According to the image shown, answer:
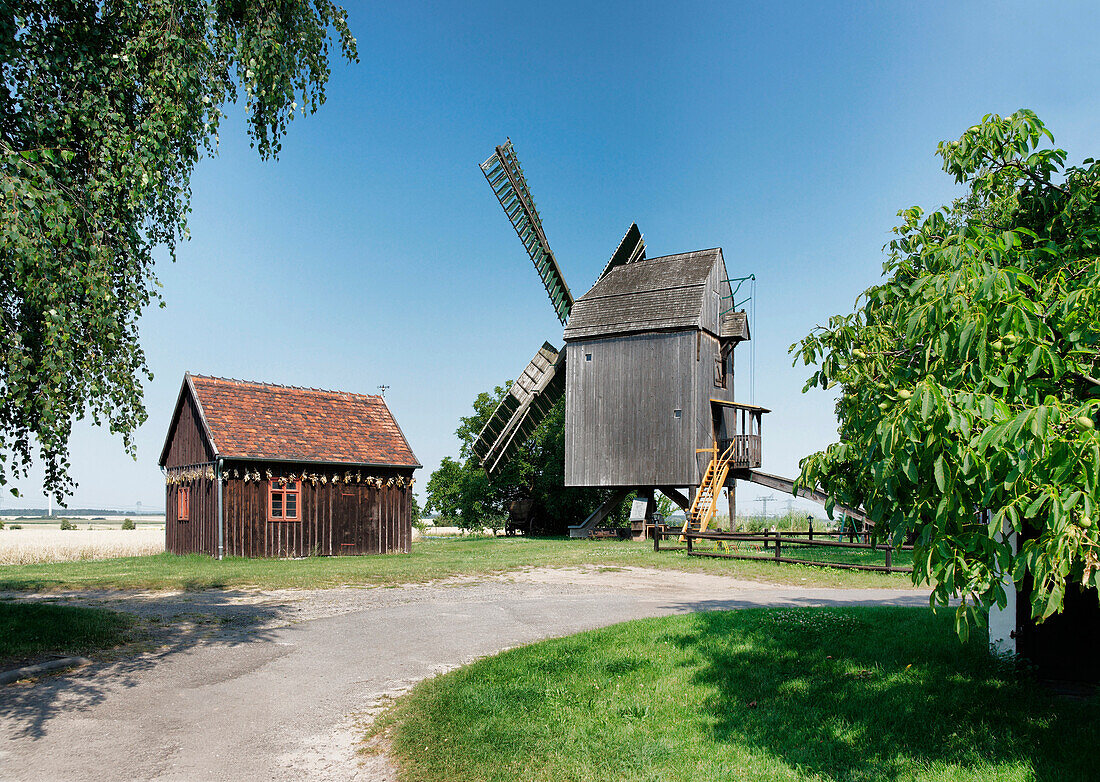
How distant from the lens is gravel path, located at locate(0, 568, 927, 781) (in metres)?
6.44

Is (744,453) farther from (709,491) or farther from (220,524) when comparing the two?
(220,524)

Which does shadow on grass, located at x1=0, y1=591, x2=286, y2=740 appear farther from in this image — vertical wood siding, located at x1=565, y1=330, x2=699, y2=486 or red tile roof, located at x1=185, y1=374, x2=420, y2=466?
vertical wood siding, located at x1=565, y1=330, x2=699, y2=486

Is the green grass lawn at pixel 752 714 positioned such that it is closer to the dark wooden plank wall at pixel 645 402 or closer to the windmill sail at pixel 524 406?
the dark wooden plank wall at pixel 645 402

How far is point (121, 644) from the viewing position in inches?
412

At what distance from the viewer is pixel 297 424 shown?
27891 millimetres

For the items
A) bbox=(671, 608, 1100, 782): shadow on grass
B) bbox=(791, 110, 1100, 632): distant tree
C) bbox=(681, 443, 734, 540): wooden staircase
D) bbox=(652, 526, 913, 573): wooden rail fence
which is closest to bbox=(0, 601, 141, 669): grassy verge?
bbox=(671, 608, 1100, 782): shadow on grass

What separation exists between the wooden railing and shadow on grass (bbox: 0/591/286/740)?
21379mm

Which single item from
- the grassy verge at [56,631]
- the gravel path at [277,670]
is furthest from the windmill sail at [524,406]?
the grassy verge at [56,631]

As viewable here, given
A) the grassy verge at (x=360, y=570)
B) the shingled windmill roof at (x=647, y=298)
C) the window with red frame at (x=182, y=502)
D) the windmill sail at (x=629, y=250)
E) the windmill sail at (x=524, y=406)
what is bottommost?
the grassy verge at (x=360, y=570)

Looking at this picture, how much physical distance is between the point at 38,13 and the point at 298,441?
1918cm

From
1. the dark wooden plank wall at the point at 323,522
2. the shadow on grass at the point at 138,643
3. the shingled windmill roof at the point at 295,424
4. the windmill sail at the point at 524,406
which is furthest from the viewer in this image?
the windmill sail at the point at 524,406

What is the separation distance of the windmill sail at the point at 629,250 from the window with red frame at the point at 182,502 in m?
20.8

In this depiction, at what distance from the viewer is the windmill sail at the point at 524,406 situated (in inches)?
1486

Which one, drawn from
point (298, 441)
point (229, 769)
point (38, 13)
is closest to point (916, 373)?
point (229, 769)
